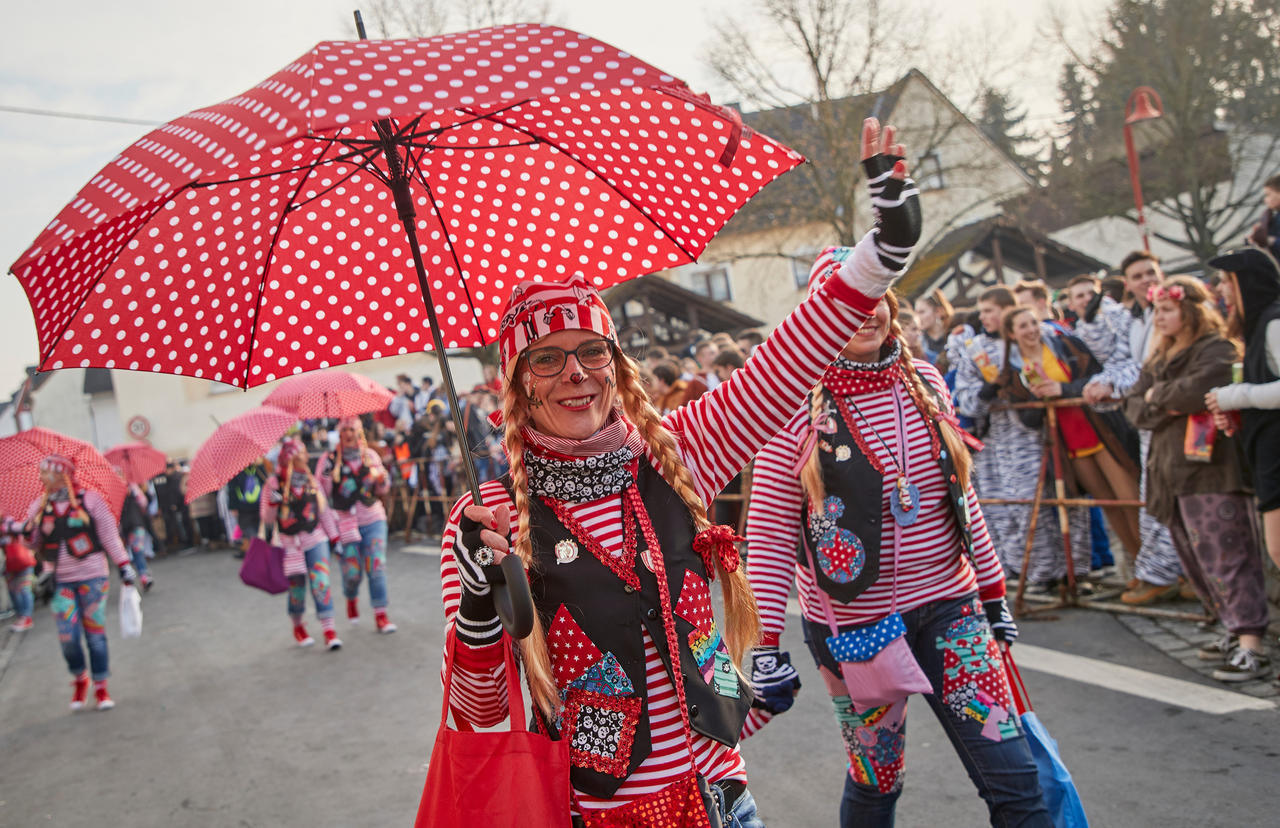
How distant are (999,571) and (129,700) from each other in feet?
27.1

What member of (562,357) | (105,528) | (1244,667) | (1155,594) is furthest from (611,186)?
(105,528)

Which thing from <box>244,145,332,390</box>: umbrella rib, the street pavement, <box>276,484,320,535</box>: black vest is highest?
<box>244,145,332,390</box>: umbrella rib

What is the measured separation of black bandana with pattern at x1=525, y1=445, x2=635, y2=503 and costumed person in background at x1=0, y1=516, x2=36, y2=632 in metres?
12.8

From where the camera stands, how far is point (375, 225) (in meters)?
2.94

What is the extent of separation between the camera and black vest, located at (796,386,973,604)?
3.23 meters

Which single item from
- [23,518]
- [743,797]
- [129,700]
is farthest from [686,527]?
[23,518]

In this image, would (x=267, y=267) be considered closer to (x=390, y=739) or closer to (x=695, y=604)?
(x=695, y=604)

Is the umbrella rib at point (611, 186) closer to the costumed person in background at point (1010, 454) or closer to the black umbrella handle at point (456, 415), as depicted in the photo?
the black umbrella handle at point (456, 415)

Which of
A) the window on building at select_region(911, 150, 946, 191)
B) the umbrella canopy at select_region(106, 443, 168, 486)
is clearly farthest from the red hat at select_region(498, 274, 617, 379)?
the window on building at select_region(911, 150, 946, 191)

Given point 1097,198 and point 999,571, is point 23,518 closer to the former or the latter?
point 999,571

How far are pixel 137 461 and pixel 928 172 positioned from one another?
21.9 meters

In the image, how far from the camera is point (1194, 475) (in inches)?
230

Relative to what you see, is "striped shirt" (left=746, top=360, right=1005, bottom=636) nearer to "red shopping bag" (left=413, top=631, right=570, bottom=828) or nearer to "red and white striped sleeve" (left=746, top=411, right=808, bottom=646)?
"red and white striped sleeve" (left=746, top=411, right=808, bottom=646)

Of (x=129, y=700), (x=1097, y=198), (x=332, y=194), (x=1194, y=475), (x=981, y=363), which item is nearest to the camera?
(x=332, y=194)
